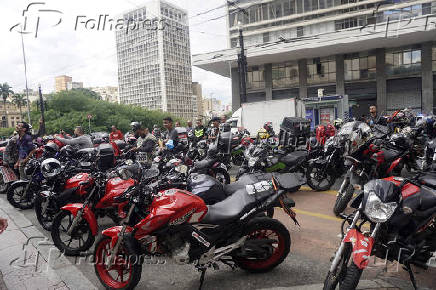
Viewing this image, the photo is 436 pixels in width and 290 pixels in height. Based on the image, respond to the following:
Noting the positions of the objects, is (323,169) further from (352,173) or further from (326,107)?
(326,107)

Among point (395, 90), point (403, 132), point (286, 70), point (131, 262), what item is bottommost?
point (131, 262)

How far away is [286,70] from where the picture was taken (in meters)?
31.3

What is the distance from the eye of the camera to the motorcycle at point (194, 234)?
116 inches

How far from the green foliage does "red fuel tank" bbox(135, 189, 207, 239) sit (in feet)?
112

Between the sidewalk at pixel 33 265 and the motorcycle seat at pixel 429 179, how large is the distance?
3.34 metres

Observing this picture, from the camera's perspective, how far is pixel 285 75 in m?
31.4

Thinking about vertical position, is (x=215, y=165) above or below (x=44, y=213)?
above

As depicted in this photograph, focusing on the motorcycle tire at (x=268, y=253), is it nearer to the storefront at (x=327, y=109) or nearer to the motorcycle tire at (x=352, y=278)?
the motorcycle tire at (x=352, y=278)

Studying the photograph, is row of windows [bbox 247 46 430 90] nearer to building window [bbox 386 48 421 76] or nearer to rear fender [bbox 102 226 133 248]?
building window [bbox 386 48 421 76]

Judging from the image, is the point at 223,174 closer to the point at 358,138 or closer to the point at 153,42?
the point at 358,138

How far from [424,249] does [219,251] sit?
1750 millimetres

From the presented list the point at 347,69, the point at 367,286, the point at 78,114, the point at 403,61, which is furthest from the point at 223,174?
the point at 78,114

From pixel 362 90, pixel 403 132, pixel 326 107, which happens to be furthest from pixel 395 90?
pixel 403 132

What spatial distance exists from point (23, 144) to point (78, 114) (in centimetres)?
3123
